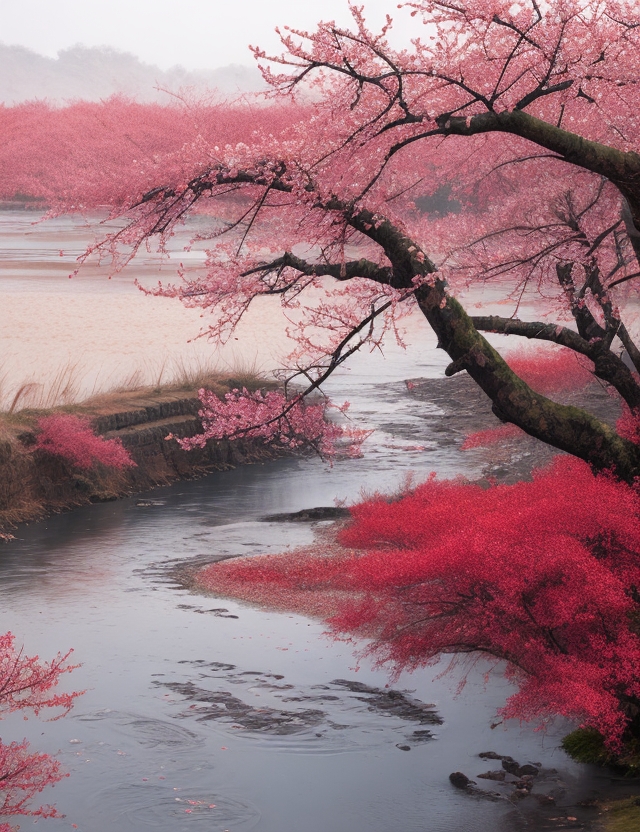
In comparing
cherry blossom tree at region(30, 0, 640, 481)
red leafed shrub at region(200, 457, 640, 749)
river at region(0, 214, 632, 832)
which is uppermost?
cherry blossom tree at region(30, 0, 640, 481)

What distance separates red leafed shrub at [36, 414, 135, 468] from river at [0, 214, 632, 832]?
129cm

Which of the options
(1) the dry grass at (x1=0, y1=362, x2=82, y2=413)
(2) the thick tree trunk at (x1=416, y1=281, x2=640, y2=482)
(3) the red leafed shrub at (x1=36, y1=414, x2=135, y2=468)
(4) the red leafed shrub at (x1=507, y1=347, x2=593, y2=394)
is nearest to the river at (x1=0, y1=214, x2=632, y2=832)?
(3) the red leafed shrub at (x1=36, y1=414, x2=135, y2=468)

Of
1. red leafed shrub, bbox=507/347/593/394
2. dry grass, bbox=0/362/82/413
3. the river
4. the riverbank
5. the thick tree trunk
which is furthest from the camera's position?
red leafed shrub, bbox=507/347/593/394

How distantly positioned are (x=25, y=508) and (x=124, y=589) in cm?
468

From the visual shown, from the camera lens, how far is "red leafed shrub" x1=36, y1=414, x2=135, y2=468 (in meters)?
17.5

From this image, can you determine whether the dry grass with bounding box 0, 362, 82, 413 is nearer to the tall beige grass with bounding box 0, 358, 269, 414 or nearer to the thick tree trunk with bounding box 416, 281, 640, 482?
the tall beige grass with bounding box 0, 358, 269, 414

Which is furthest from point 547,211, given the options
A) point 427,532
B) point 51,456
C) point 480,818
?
point 51,456

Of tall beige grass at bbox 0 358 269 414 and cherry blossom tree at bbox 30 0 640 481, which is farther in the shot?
tall beige grass at bbox 0 358 269 414

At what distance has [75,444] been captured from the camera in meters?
17.5

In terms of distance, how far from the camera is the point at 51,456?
58.0 ft

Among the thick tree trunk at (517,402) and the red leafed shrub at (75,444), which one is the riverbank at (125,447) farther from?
the thick tree trunk at (517,402)

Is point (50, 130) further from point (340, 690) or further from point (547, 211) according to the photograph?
point (340, 690)

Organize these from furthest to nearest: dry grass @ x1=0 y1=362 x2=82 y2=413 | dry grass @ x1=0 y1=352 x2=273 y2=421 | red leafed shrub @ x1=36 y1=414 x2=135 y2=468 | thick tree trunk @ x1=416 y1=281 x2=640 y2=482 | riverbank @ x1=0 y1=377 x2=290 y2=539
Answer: dry grass @ x1=0 y1=352 x2=273 y2=421 < dry grass @ x1=0 y1=362 x2=82 y2=413 < red leafed shrub @ x1=36 y1=414 x2=135 y2=468 < riverbank @ x1=0 y1=377 x2=290 y2=539 < thick tree trunk @ x1=416 y1=281 x2=640 y2=482

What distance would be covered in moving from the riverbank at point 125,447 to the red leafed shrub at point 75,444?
208 mm
